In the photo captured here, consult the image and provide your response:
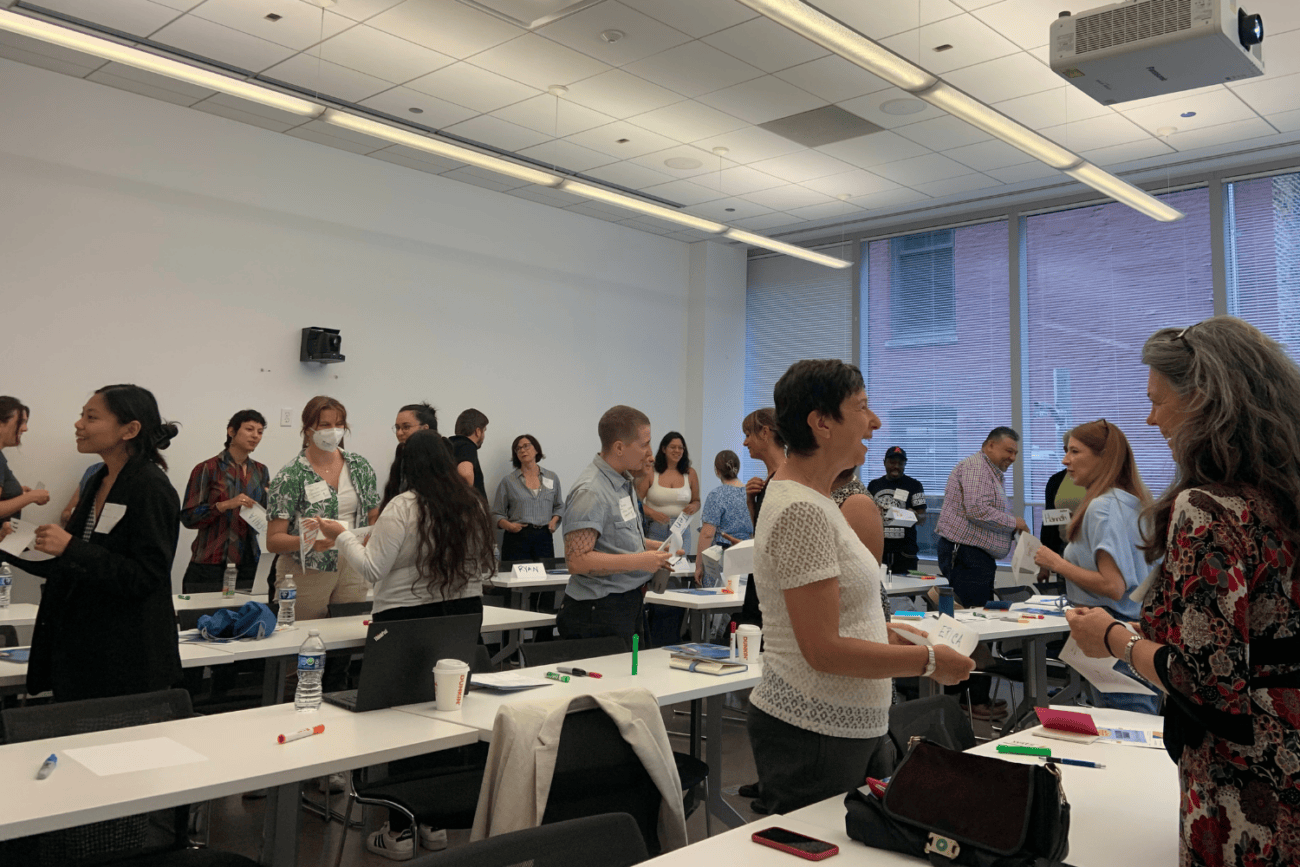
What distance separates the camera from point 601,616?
3785mm

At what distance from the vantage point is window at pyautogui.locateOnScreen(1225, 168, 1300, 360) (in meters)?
7.41

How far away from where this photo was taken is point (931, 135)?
710cm

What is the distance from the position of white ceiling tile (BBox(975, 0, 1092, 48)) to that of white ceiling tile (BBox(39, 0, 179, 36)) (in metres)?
4.56

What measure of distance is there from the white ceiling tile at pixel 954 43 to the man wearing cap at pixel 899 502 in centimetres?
308

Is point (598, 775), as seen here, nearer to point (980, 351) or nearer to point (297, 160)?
point (297, 160)

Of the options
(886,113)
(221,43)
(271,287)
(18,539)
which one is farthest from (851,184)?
(18,539)

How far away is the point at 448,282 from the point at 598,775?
6.81 m

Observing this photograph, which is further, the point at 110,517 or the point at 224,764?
the point at 110,517

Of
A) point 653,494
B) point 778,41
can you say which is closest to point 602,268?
point 653,494

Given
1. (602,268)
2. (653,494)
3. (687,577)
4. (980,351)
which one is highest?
(602,268)

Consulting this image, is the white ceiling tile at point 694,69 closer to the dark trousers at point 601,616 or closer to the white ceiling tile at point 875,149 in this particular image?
the white ceiling tile at point 875,149

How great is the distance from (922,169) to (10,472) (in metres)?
6.85

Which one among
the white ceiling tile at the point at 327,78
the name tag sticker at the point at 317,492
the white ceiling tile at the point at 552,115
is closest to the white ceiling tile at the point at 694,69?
the white ceiling tile at the point at 552,115

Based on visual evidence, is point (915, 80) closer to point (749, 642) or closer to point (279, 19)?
point (749, 642)
